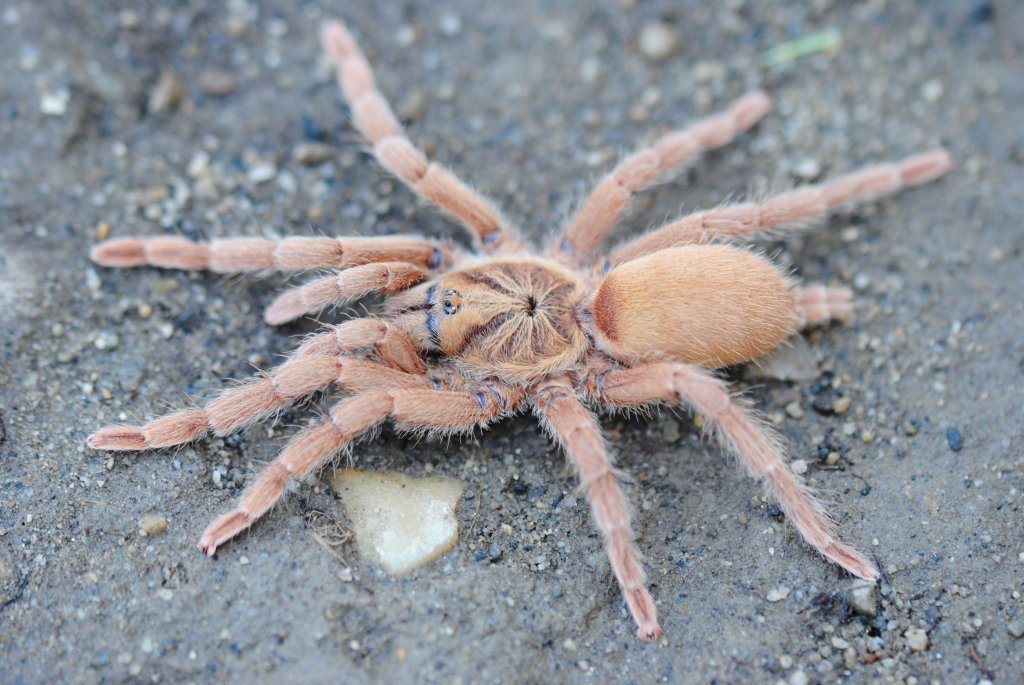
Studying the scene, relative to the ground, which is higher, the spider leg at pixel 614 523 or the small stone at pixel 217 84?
the small stone at pixel 217 84

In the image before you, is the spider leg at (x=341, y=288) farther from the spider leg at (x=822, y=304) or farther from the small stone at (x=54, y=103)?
the spider leg at (x=822, y=304)

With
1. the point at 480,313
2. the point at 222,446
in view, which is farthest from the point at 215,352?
the point at 480,313

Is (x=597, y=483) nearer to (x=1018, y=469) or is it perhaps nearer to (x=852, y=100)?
(x=1018, y=469)

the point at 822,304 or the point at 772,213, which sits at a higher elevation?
the point at 772,213

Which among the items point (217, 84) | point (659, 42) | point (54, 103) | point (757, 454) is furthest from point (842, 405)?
point (54, 103)

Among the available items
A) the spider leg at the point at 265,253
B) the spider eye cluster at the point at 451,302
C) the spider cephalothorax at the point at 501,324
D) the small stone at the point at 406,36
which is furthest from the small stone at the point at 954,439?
the small stone at the point at 406,36

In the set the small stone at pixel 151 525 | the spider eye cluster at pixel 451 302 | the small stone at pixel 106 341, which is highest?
the spider eye cluster at pixel 451 302

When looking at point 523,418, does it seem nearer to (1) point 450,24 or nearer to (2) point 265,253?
(2) point 265,253
